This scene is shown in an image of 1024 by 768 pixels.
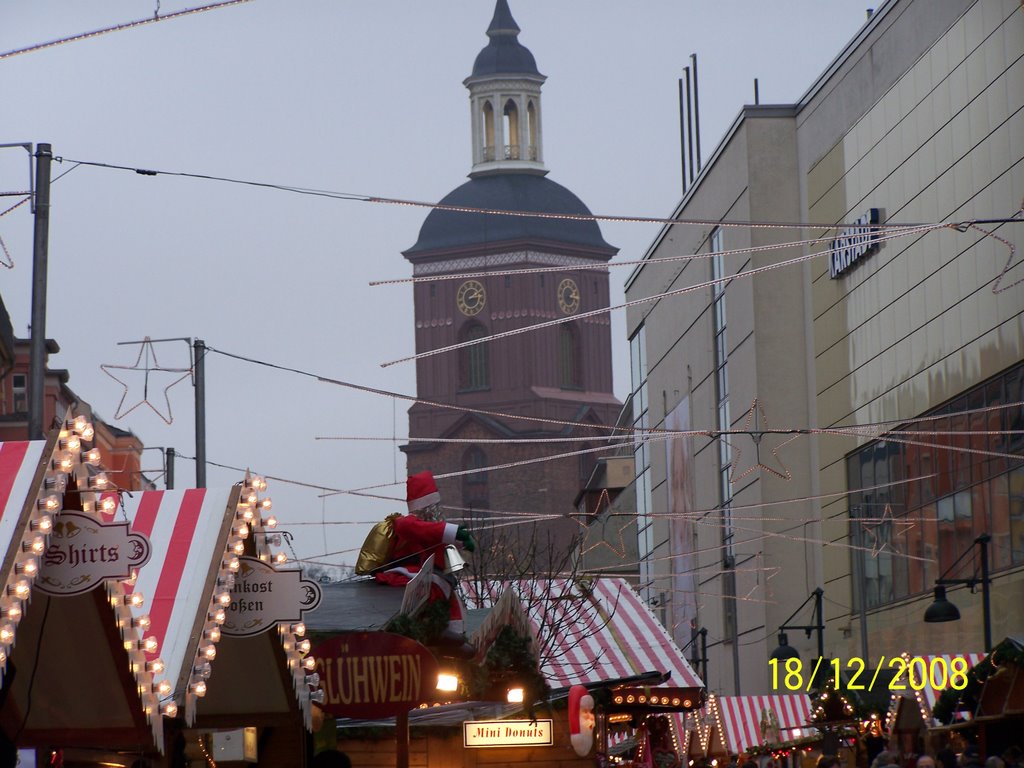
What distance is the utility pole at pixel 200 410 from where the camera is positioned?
31.5 metres

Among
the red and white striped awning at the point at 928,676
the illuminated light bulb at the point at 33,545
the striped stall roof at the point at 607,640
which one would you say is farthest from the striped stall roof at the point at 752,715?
the illuminated light bulb at the point at 33,545

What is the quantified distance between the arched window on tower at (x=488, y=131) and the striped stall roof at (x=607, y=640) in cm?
9195

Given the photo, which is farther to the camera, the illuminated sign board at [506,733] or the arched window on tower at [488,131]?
the arched window on tower at [488,131]

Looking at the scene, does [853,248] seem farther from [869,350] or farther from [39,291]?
[39,291]

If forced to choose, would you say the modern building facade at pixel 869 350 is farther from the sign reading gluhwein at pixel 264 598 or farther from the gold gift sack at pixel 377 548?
the sign reading gluhwein at pixel 264 598

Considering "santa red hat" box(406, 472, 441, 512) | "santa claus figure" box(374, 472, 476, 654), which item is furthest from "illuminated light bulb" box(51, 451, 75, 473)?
"santa red hat" box(406, 472, 441, 512)

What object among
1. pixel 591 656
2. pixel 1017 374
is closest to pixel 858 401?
pixel 1017 374

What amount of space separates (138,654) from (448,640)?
6.66 meters

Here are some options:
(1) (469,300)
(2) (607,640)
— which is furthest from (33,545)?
(1) (469,300)

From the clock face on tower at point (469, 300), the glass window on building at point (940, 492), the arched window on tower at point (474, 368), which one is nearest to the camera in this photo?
the glass window on building at point (940, 492)

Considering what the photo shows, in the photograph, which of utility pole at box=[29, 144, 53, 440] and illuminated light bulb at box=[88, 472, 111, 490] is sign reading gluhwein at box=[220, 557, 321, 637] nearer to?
illuminated light bulb at box=[88, 472, 111, 490]

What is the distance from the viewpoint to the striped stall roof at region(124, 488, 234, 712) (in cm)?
1276

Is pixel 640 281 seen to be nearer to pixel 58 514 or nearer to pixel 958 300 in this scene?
pixel 958 300

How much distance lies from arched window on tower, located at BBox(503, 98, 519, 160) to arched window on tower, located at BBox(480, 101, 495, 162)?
868 millimetres
